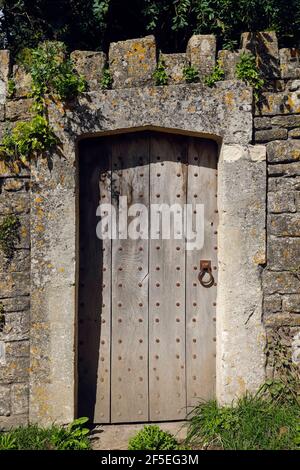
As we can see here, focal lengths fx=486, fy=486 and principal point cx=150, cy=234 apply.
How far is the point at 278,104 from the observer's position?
12.0ft

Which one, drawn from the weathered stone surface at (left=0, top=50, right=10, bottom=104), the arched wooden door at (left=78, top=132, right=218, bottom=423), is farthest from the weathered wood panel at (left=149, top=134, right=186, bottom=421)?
the weathered stone surface at (left=0, top=50, right=10, bottom=104)

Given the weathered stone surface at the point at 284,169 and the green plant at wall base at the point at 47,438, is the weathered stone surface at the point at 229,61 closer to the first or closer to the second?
the weathered stone surface at the point at 284,169

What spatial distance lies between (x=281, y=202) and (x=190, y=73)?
119 centimetres

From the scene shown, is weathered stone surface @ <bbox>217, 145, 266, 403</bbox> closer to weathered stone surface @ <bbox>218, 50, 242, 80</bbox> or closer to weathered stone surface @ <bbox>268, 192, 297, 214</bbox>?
weathered stone surface @ <bbox>268, 192, 297, 214</bbox>

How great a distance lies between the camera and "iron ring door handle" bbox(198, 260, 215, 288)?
12.6 feet

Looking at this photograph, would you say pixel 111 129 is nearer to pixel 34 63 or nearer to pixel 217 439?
pixel 34 63

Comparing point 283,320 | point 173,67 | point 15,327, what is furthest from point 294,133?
point 15,327

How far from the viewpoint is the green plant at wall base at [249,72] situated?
142 inches

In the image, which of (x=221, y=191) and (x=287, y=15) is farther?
(x=287, y=15)

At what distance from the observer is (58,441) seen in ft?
11.2

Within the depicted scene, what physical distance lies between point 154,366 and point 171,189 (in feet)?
4.62

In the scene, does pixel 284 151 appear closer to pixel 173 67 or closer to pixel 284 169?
pixel 284 169

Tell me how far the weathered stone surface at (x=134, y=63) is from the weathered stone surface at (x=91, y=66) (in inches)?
3.8

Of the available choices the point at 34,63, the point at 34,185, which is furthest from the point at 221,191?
the point at 34,63
